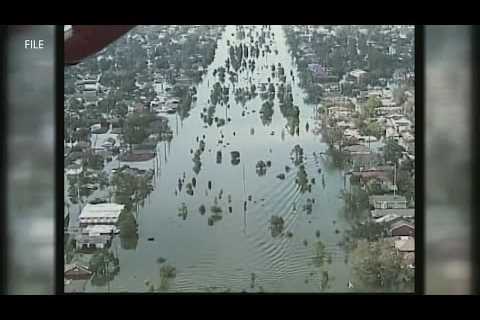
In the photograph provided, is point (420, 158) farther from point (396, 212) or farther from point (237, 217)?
point (237, 217)

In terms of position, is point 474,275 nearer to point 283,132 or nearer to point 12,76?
point 283,132

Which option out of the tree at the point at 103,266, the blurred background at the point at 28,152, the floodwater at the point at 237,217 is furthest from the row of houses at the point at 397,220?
the blurred background at the point at 28,152

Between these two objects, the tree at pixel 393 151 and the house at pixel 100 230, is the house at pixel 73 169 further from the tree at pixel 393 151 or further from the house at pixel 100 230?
the tree at pixel 393 151

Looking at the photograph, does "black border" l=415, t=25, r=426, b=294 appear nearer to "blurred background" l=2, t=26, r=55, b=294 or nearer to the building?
the building

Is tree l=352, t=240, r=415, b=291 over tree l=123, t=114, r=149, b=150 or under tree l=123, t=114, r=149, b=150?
under

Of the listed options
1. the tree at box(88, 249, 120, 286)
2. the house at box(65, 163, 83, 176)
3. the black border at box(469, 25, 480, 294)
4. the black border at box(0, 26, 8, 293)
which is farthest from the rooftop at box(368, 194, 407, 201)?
the black border at box(0, 26, 8, 293)

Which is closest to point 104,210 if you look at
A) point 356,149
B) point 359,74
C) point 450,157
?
point 356,149

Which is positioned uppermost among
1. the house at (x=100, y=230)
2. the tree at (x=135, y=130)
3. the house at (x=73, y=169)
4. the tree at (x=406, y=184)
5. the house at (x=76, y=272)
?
the tree at (x=135, y=130)
